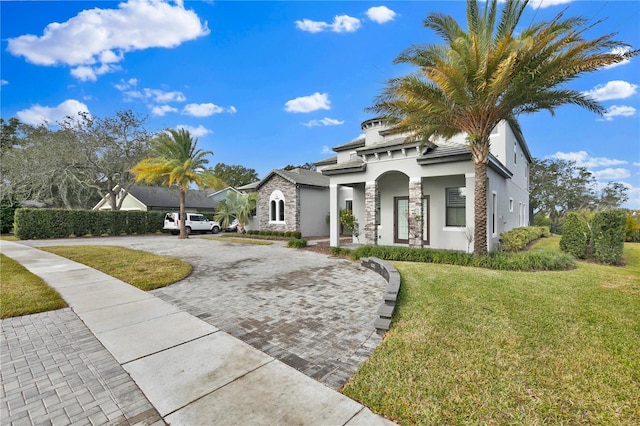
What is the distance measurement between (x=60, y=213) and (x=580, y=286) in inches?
1094

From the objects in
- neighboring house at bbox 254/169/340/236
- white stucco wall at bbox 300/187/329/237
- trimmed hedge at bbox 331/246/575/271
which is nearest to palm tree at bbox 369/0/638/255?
Result: trimmed hedge at bbox 331/246/575/271

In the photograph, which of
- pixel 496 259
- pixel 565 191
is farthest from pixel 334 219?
pixel 565 191

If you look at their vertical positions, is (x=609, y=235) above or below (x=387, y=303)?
above

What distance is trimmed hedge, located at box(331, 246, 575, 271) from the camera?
26.8ft

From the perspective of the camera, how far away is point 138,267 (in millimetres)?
8703

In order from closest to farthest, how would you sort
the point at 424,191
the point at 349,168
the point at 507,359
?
the point at 507,359, the point at 424,191, the point at 349,168

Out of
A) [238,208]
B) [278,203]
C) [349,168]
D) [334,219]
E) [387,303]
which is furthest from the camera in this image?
[238,208]

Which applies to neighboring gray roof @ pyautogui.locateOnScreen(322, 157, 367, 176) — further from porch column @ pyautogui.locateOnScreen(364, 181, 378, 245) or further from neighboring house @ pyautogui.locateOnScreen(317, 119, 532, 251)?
porch column @ pyautogui.locateOnScreen(364, 181, 378, 245)

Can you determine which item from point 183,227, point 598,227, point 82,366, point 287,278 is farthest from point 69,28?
point 598,227

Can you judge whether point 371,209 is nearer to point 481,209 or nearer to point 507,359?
point 481,209

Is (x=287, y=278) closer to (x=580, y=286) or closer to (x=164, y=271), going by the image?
(x=164, y=271)

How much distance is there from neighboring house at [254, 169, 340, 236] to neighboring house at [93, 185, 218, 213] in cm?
1452

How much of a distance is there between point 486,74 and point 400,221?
7367mm

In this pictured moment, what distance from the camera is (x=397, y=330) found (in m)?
4.07
